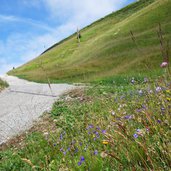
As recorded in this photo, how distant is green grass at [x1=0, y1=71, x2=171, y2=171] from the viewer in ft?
9.17

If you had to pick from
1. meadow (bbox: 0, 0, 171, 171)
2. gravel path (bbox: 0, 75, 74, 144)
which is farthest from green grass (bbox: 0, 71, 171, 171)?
gravel path (bbox: 0, 75, 74, 144)

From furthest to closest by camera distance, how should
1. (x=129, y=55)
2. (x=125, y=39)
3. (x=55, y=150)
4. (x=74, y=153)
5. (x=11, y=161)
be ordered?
(x=125, y=39) < (x=129, y=55) < (x=11, y=161) < (x=55, y=150) < (x=74, y=153)

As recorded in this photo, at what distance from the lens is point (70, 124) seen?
7609mm

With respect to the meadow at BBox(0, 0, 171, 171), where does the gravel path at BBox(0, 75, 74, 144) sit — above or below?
below

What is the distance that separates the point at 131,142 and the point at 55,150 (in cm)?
272

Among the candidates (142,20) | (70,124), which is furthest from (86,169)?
(142,20)

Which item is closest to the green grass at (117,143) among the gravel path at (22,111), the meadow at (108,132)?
the meadow at (108,132)

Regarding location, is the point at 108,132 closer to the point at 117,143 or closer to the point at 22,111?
the point at 117,143

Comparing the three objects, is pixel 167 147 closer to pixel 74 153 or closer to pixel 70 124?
pixel 74 153

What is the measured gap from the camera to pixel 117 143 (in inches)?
128

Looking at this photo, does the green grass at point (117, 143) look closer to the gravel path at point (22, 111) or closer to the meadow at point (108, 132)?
the meadow at point (108, 132)

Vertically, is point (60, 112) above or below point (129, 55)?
above

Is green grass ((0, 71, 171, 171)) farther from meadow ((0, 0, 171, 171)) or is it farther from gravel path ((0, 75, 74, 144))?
gravel path ((0, 75, 74, 144))

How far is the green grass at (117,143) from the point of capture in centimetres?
279
